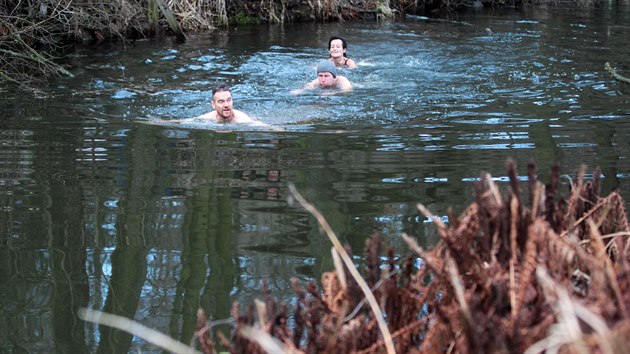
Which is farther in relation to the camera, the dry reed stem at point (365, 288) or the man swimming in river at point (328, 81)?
the man swimming in river at point (328, 81)

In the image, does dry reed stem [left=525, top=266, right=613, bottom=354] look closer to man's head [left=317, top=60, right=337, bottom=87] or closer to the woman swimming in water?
A: man's head [left=317, top=60, right=337, bottom=87]

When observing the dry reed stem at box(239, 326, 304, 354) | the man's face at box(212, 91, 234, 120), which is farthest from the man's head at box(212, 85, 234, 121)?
the dry reed stem at box(239, 326, 304, 354)

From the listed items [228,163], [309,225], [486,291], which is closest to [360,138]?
[228,163]

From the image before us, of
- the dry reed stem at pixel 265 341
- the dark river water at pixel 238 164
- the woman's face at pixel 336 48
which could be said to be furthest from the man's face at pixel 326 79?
the dry reed stem at pixel 265 341

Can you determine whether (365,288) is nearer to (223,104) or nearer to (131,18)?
(223,104)

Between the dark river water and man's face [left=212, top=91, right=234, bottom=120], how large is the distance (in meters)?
0.35

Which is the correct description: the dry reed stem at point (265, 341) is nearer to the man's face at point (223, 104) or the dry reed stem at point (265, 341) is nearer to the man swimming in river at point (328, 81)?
the man's face at point (223, 104)

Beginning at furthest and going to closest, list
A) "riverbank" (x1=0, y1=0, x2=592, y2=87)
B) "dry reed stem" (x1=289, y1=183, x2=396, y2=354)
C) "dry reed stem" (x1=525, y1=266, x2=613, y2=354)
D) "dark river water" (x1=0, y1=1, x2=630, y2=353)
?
1. "riverbank" (x1=0, y1=0, x2=592, y2=87)
2. "dark river water" (x1=0, y1=1, x2=630, y2=353)
3. "dry reed stem" (x1=289, y1=183, x2=396, y2=354)
4. "dry reed stem" (x1=525, y1=266, x2=613, y2=354)

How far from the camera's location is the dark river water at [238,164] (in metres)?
5.18

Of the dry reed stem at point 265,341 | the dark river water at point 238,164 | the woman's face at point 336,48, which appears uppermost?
the dry reed stem at point 265,341

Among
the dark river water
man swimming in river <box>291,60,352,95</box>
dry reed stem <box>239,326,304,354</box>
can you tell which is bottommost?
the dark river water

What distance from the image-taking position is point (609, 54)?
52.1 feet

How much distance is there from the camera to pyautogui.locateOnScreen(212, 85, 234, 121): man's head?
10383 mm

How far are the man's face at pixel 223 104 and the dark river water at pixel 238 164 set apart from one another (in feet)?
1.14
